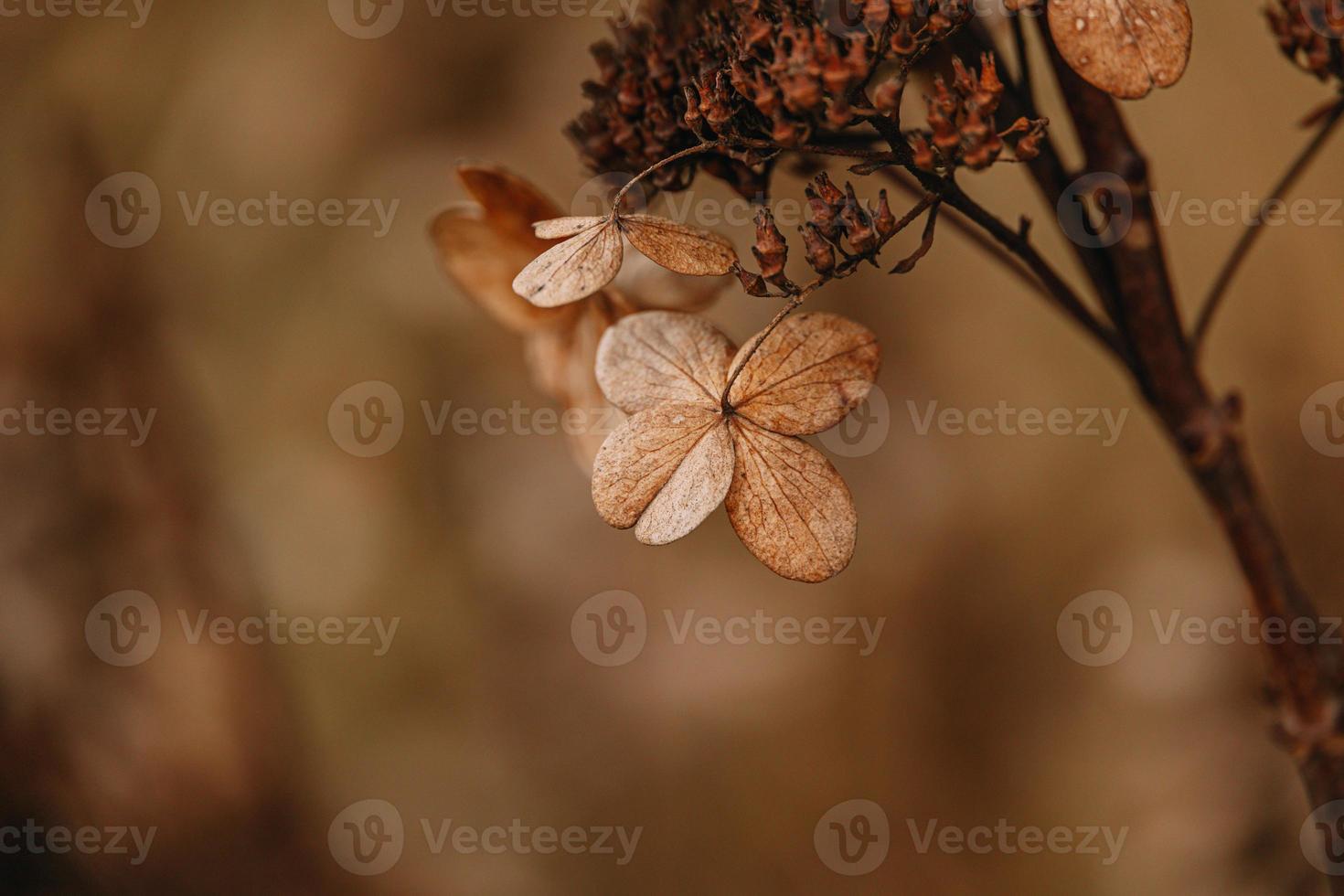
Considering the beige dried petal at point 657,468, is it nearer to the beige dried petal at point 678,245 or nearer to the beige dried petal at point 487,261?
the beige dried petal at point 678,245

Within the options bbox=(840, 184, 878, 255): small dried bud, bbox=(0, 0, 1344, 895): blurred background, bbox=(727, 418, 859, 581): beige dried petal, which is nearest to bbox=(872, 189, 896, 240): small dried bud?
bbox=(840, 184, 878, 255): small dried bud

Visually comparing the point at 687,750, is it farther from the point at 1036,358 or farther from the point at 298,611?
the point at 1036,358

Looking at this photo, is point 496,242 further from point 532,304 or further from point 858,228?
point 858,228

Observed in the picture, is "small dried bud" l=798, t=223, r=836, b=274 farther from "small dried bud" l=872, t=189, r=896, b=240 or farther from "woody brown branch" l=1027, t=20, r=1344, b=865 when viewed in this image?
"woody brown branch" l=1027, t=20, r=1344, b=865

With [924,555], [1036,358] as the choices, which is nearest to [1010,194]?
[1036,358]

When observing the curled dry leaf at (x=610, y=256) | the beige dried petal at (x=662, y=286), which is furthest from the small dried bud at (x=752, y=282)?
the beige dried petal at (x=662, y=286)

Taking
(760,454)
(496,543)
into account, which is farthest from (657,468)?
(496,543)
